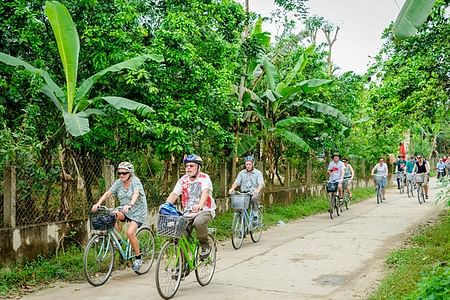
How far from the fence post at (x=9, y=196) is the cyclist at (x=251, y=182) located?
4.54 meters

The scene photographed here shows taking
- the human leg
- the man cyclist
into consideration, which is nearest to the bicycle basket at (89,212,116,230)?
the human leg

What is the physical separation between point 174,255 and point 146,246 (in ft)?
6.60

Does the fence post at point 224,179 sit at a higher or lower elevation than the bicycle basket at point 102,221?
higher

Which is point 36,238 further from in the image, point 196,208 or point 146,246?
point 196,208

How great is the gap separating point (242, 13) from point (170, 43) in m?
3.18

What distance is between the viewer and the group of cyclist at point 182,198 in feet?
24.5

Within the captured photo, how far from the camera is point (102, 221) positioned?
7809mm

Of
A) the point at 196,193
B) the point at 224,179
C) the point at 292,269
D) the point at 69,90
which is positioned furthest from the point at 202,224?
the point at 224,179

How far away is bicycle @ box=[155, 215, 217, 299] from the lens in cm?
699

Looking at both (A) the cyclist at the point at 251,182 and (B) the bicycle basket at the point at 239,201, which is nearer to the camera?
(B) the bicycle basket at the point at 239,201

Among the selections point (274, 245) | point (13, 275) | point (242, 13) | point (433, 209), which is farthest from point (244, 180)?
point (433, 209)

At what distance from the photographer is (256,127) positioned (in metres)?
16.9

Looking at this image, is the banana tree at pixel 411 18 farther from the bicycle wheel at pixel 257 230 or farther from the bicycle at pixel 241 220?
the bicycle wheel at pixel 257 230

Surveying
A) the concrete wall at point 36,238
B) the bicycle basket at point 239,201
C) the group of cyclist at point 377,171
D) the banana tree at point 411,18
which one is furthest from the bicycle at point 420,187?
the banana tree at point 411,18
